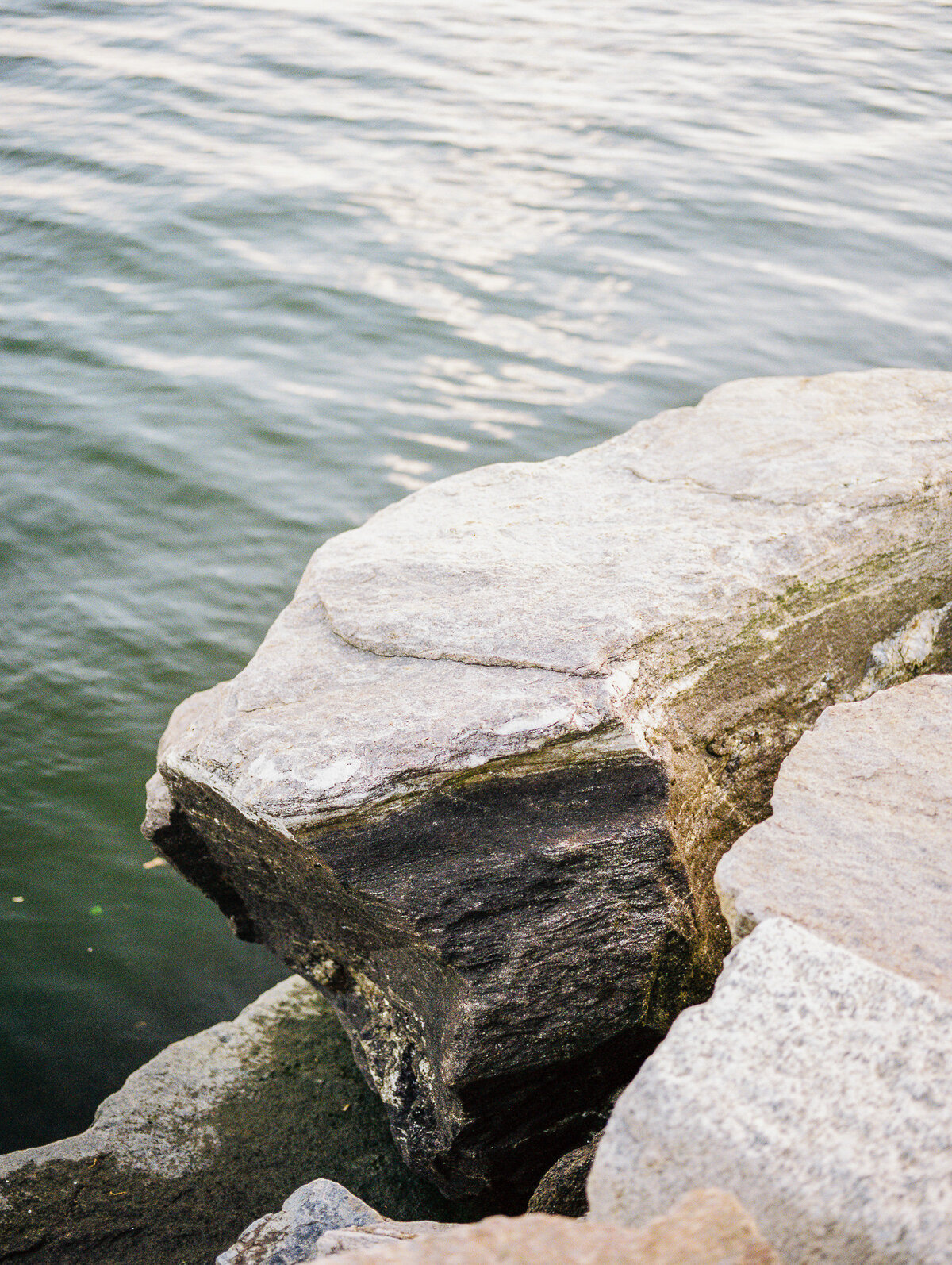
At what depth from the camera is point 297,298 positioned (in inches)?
274

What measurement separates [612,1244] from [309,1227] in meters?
1.03

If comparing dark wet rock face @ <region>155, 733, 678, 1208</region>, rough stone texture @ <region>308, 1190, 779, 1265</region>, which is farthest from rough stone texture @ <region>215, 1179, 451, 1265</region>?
rough stone texture @ <region>308, 1190, 779, 1265</region>

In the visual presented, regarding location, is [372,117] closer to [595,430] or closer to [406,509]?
[595,430]

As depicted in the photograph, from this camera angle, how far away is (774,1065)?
4.65 feet

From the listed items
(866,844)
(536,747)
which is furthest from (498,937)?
(866,844)

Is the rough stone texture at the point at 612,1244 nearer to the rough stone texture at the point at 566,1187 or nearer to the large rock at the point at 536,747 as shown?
the large rock at the point at 536,747

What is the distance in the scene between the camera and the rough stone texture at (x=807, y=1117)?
1.26 m

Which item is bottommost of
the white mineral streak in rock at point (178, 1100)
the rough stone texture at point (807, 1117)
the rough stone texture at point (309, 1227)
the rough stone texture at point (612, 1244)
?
the white mineral streak in rock at point (178, 1100)

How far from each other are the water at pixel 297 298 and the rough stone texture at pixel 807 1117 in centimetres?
244

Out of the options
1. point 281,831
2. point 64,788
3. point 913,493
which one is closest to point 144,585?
point 64,788

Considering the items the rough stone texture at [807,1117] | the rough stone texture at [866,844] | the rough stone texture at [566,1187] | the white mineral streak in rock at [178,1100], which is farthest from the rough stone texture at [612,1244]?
the white mineral streak in rock at [178,1100]

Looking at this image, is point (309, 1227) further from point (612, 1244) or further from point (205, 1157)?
point (612, 1244)

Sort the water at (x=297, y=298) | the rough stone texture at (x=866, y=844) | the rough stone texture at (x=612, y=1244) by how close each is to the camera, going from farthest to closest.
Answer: the water at (x=297, y=298) → the rough stone texture at (x=866, y=844) → the rough stone texture at (x=612, y=1244)

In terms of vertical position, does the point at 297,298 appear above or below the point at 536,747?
above
